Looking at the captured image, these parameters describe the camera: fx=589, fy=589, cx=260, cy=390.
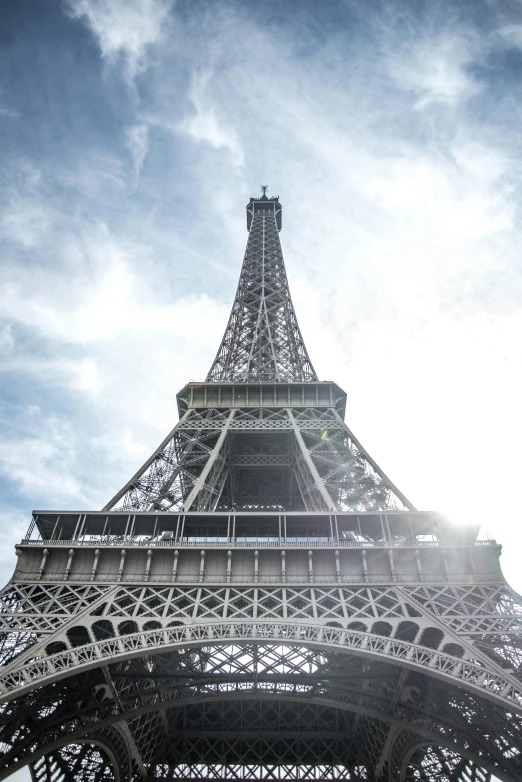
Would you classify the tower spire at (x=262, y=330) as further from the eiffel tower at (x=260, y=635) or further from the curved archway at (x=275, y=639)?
the curved archway at (x=275, y=639)

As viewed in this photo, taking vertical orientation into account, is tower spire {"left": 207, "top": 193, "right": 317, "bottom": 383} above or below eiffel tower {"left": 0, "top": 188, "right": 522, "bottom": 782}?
above

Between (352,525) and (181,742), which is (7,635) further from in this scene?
(181,742)

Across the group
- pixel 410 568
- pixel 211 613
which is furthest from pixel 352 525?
pixel 211 613

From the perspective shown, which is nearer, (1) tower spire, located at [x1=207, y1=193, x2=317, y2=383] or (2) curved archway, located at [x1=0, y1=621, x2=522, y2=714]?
(2) curved archway, located at [x1=0, y1=621, x2=522, y2=714]

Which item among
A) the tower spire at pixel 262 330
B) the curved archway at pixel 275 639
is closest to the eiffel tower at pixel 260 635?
the curved archway at pixel 275 639

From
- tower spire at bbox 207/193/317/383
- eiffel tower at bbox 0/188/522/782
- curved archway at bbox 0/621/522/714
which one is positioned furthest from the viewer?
tower spire at bbox 207/193/317/383

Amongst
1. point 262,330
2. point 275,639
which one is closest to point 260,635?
point 275,639

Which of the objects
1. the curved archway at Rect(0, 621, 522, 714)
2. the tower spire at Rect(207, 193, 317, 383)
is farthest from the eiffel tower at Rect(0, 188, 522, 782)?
the tower spire at Rect(207, 193, 317, 383)

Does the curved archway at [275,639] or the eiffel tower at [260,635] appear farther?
the eiffel tower at [260,635]

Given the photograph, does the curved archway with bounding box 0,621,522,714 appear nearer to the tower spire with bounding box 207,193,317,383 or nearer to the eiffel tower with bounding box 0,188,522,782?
the eiffel tower with bounding box 0,188,522,782

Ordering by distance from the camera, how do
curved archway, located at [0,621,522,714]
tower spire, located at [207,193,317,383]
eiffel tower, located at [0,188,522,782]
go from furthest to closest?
tower spire, located at [207,193,317,383]
eiffel tower, located at [0,188,522,782]
curved archway, located at [0,621,522,714]
